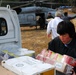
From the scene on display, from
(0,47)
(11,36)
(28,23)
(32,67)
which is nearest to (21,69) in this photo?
(32,67)

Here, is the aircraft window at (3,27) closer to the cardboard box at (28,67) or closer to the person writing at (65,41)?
the person writing at (65,41)

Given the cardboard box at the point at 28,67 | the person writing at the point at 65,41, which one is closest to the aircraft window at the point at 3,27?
the person writing at the point at 65,41

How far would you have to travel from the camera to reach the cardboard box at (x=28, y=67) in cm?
207

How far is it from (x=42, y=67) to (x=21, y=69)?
184mm

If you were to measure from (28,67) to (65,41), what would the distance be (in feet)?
2.34

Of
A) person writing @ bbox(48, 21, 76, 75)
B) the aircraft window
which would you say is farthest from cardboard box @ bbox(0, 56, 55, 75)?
the aircraft window

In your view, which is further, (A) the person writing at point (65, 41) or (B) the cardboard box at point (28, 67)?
(A) the person writing at point (65, 41)

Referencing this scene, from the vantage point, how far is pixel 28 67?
214 centimetres

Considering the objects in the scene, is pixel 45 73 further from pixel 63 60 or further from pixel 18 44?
pixel 18 44

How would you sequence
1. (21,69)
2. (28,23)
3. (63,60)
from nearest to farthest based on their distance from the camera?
1. (21,69)
2. (63,60)
3. (28,23)

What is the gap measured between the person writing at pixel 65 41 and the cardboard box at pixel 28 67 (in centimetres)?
50

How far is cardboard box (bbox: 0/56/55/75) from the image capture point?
2066 millimetres

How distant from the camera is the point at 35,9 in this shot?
21047 millimetres

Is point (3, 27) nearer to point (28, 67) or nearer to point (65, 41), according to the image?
point (65, 41)
